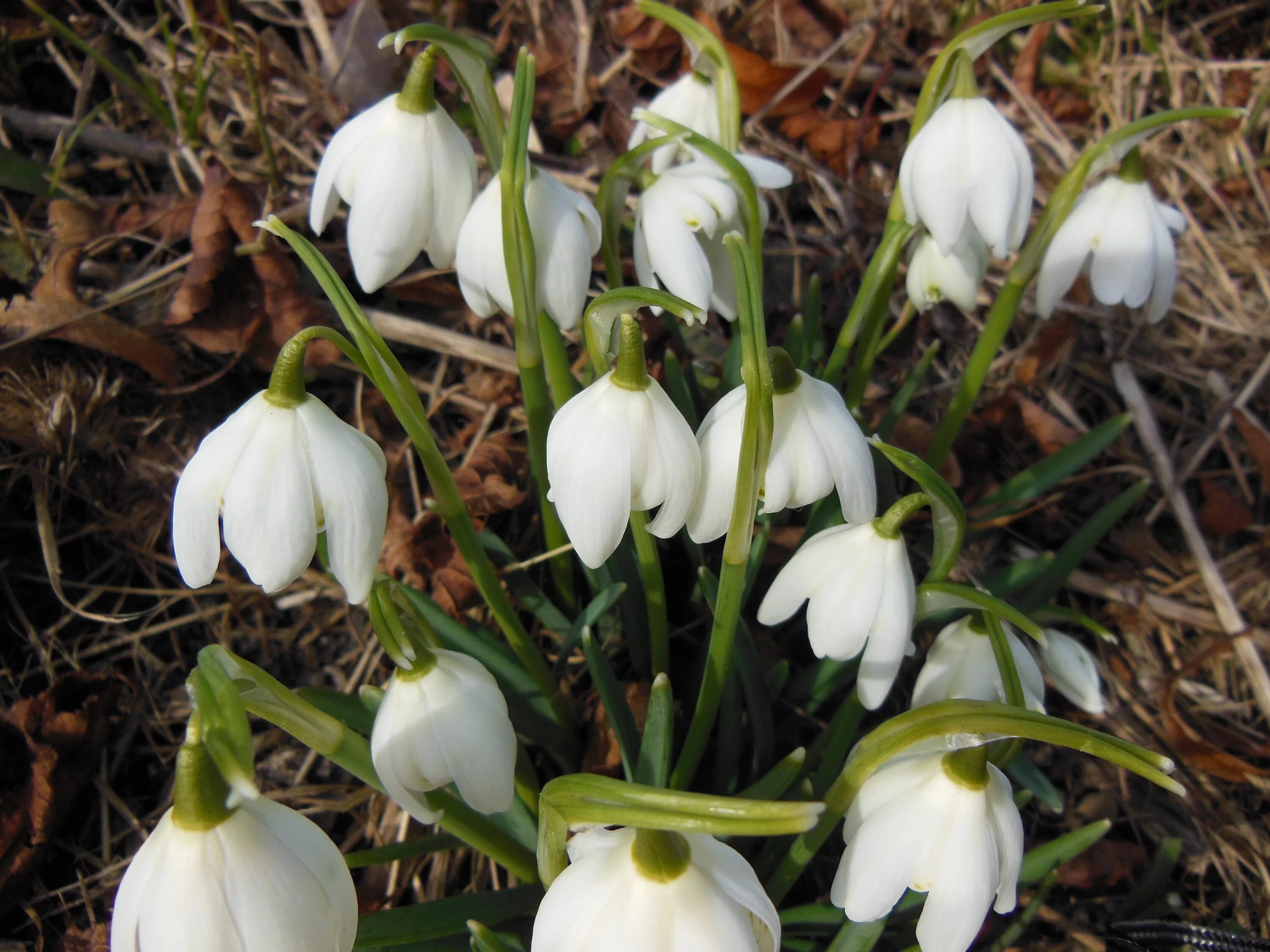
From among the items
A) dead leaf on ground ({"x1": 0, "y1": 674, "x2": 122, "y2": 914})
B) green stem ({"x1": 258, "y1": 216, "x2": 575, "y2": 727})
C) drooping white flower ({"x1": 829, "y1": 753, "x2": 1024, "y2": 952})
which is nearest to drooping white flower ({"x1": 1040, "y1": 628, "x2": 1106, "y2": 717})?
drooping white flower ({"x1": 829, "y1": 753, "x2": 1024, "y2": 952})

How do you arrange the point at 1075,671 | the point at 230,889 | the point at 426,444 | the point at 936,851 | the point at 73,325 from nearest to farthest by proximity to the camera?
the point at 230,889 → the point at 936,851 → the point at 426,444 → the point at 1075,671 → the point at 73,325

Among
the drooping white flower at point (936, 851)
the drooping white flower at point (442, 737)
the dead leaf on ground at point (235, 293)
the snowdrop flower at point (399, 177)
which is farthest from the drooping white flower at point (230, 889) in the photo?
the dead leaf on ground at point (235, 293)

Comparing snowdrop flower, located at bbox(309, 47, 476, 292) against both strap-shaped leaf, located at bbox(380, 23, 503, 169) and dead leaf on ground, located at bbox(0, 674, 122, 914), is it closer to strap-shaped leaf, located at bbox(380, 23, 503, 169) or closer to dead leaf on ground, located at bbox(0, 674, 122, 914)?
strap-shaped leaf, located at bbox(380, 23, 503, 169)

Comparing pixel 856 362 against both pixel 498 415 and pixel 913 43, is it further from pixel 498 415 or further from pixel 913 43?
pixel 913 43

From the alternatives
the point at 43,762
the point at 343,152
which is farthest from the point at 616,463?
the point at 43,762

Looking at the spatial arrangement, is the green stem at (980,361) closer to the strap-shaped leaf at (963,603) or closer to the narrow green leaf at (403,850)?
the strap-shaped leaf at (963,603)

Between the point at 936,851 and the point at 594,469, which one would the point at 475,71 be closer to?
the point at 594,469
